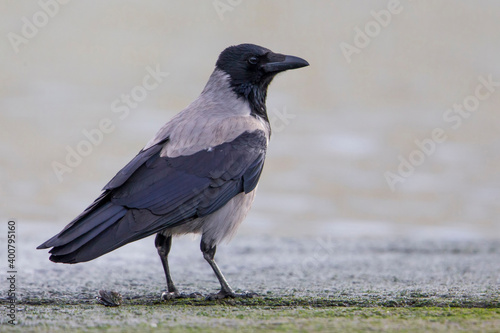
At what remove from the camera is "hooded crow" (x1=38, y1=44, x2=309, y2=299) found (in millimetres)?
5168

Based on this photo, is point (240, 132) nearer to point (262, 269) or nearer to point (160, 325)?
point (262, 269)

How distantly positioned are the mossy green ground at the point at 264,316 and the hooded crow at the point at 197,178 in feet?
1.14

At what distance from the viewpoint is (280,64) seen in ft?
22.1

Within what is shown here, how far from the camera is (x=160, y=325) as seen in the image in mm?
4180

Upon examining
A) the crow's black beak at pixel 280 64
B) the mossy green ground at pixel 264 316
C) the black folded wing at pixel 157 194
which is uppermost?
the crow's black beak at pixel 280 64

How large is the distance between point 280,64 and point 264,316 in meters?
2.76

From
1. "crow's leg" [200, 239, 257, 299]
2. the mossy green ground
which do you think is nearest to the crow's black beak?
"crow's leg" [200, 239, 257, 299]

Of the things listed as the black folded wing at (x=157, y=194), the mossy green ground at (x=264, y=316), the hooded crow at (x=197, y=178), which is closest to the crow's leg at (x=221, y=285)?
the hooded crow at (x=197, y=178)

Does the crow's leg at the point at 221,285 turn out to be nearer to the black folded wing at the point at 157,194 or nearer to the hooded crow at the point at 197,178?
the hooded crow at the point at 197,178

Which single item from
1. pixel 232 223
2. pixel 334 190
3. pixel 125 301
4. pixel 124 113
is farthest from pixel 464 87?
pixel 125 301

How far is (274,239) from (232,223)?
2755mm

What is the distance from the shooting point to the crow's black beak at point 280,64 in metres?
6.73

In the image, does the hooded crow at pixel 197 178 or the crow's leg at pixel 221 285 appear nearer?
the hooded crow at pixel 197 178

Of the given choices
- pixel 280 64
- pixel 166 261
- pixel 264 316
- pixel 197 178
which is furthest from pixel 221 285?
pixel 280 64
